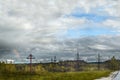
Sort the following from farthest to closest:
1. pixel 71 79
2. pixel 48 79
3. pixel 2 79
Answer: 1. pixel 71 79
2. pixel 48 79
3. pixel 2 79

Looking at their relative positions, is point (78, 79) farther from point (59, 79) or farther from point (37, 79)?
point (37, 79)

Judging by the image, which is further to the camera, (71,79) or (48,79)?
(71,79)

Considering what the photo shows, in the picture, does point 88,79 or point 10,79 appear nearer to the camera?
point 10,79

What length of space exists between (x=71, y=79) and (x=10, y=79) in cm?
1796

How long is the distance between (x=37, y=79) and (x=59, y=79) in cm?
665

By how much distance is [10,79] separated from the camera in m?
66.3

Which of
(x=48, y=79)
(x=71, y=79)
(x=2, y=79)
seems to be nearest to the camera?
(x=2, y=79)

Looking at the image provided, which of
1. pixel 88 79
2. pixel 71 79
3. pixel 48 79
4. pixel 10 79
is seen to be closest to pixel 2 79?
pixel 10 79

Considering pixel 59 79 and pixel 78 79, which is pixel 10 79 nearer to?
pixel 59 79

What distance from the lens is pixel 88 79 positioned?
258ft

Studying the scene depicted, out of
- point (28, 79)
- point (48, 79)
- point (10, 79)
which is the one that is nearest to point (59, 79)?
point (48, 79)

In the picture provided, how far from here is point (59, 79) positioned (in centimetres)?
7244

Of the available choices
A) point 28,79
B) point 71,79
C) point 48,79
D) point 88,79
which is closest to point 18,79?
point 28,79

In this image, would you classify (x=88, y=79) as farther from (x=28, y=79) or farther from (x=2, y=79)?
(x=2, y=79)
